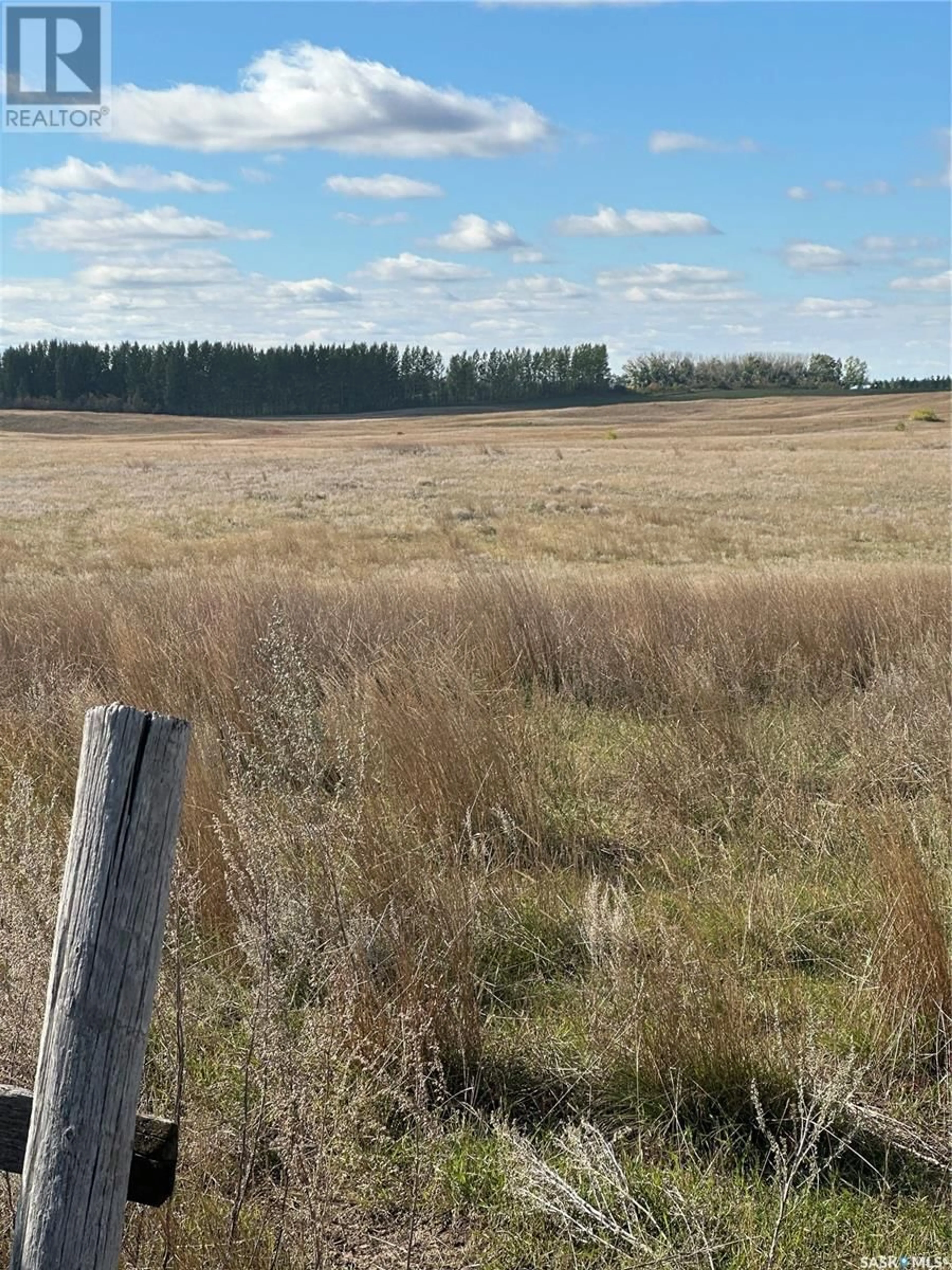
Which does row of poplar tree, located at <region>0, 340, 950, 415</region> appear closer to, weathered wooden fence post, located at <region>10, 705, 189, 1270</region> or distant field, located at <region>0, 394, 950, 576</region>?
distant field, located at <region>0, 394, 950, 576</region>

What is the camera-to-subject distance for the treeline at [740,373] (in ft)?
415

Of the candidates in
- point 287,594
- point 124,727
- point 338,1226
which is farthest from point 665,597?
point 124,727

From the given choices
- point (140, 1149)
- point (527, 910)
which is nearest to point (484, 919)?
point (527, 910)

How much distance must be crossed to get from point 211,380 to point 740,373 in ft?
198

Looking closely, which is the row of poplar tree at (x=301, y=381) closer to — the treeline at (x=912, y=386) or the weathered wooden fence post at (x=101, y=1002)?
the treeline at (x=912, y=386)

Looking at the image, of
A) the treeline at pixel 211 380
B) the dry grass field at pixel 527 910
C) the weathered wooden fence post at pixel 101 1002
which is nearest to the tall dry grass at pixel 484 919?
the dry grass field at pixel 527 910

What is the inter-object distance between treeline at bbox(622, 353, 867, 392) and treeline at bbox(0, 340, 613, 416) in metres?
24.3

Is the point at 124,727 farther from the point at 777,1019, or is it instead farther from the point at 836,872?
the point at 836,872

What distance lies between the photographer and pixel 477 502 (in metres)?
24.7

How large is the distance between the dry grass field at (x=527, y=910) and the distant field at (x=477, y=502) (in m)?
6.84

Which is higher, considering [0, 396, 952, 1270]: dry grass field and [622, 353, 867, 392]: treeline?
[622, 353, 867, 392]: treeline

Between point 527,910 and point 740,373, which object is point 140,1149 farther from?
point 740,373

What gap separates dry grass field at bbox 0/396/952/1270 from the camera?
2.61m

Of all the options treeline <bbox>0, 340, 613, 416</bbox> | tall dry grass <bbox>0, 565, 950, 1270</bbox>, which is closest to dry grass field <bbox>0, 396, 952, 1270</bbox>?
tall dry grass <bbox>0, 565, 950, 1270</bbox>
